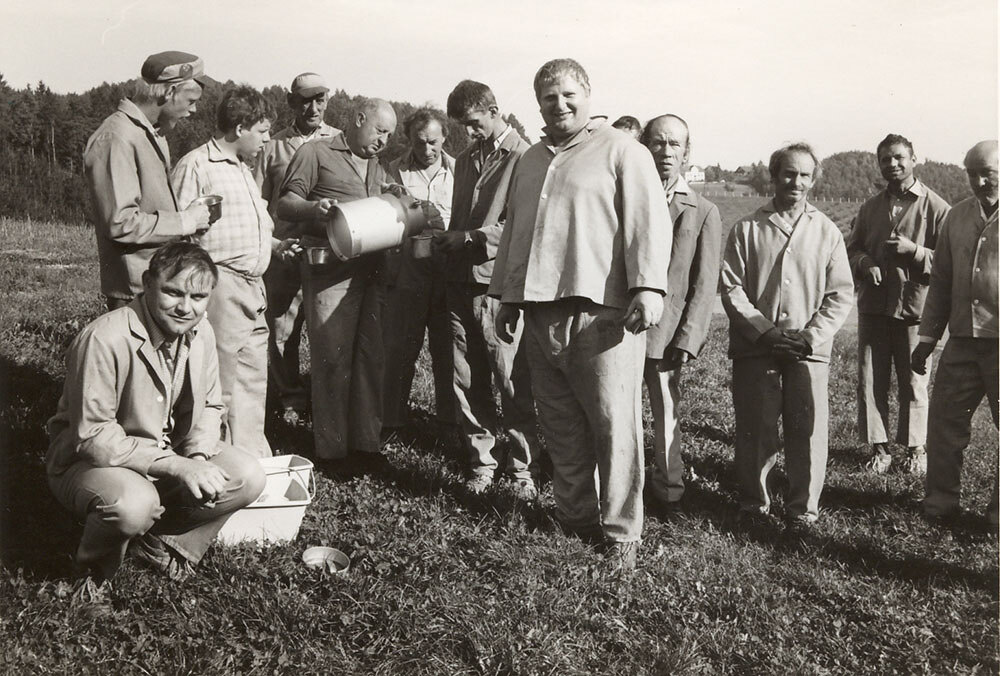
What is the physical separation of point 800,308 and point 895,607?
5.50 ft

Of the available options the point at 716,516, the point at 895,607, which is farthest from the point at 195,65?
the point at 895,607

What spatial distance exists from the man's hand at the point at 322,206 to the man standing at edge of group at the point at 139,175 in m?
0.81

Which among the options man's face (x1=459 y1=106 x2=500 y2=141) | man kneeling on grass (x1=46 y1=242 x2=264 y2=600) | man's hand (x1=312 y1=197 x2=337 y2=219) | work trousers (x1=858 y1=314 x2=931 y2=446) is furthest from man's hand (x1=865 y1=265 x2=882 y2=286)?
man kneeling on grass (x1=46 y1=242 x2=264 y2=600)

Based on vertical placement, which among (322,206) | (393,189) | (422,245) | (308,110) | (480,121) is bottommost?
(422,245)

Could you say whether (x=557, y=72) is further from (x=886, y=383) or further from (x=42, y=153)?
(x=42, y=153)

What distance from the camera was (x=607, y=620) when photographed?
12.1 ft

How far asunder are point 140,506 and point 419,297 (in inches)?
111

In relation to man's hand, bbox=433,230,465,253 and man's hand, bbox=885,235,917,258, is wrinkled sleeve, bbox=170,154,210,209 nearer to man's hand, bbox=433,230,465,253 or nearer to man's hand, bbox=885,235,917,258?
man's hand, bbox=433,230,465,253

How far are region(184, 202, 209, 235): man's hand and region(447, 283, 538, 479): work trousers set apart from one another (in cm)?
173

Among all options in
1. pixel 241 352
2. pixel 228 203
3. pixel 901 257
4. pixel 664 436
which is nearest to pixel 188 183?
pixel 228 203

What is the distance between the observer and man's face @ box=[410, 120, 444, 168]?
6.01 m

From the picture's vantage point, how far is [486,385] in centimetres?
569

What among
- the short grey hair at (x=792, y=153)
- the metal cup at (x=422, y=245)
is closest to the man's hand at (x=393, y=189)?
the metal cup at (x=422, y=245)

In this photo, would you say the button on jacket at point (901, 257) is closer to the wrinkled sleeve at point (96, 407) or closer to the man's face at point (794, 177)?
the man's face at point (794, 177)
